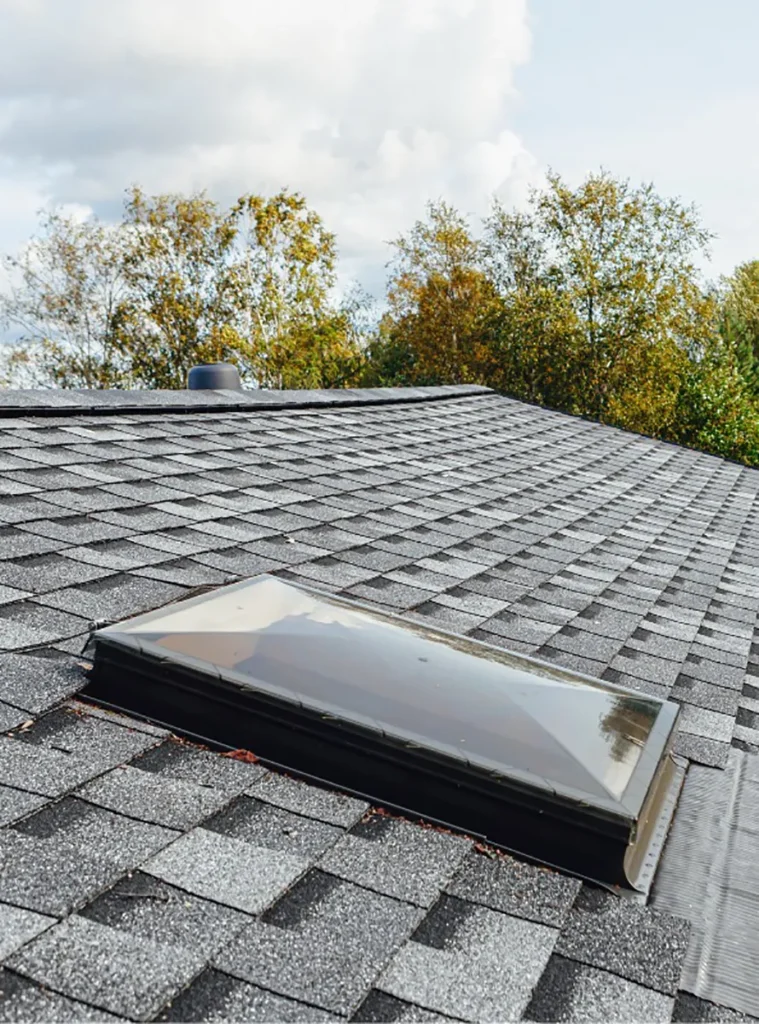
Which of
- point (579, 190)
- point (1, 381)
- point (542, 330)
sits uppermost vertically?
point (579, 190)

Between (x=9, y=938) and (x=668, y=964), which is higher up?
(x=9, y=938)

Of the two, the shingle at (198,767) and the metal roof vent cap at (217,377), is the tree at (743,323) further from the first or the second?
the shingle at (198,767)

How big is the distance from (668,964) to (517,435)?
30.9 feet

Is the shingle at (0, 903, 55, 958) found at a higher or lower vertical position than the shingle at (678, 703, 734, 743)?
higher

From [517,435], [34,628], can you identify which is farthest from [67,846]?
[517,435]

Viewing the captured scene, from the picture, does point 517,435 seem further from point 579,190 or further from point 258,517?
point 579,190

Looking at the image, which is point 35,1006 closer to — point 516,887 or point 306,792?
point 306,792

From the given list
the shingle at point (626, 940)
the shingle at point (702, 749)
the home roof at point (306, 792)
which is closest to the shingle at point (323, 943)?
the home roof at point (306, 792)

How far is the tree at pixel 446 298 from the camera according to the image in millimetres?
32344

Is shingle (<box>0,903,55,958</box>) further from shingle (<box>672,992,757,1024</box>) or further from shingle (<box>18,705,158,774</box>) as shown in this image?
shingle (<box>672,992,757,1024</box>)

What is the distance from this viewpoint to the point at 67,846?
181 centimetres

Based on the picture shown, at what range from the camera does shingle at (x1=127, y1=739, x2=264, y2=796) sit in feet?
7.18

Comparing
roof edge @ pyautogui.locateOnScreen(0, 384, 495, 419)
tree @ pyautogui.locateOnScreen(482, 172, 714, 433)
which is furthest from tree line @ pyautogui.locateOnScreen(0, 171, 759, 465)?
roof edge @ pyautogui.locateOnScreen(0, 384, 495, 419)

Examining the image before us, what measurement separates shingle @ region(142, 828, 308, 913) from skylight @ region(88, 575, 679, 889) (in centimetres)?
40
